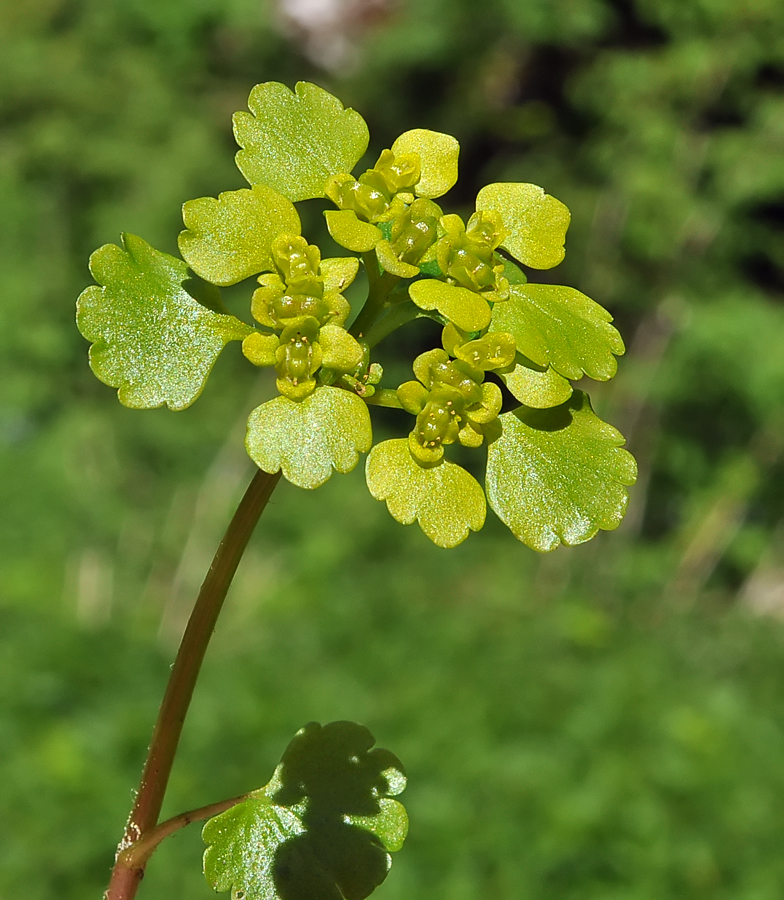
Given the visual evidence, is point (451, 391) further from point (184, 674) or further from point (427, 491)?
point (184, 674)

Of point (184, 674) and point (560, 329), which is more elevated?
point (560, 329)

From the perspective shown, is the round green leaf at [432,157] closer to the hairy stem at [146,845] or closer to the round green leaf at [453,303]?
the round green leaf at [453,303]

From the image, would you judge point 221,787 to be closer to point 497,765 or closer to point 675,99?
point 497,765

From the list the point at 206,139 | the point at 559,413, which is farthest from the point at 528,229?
the point at 206,139

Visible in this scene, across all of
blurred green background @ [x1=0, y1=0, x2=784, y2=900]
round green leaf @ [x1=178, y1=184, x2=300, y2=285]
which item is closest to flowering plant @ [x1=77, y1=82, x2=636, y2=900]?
round green leaf @ [x1=178, y1=184, x2=300, y2=285]

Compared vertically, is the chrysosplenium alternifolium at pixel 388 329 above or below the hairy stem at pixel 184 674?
above

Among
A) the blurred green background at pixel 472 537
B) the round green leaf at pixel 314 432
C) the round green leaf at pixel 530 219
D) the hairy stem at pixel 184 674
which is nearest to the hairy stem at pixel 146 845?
the hairy stem at pixel 184 674

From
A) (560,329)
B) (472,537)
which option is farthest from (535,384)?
(472,537)

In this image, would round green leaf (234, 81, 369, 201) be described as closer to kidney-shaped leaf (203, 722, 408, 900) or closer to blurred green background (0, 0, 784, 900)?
kidney-shaped leaf (203, 722, 408, 900)
